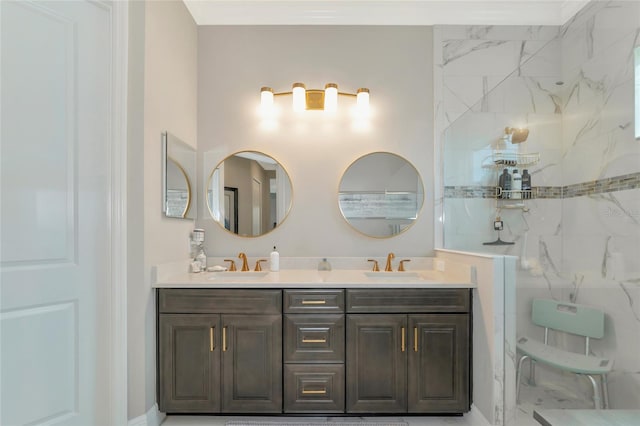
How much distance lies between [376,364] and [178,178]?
5.67 feet

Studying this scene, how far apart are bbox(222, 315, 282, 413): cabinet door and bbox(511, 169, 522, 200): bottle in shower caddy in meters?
1.44

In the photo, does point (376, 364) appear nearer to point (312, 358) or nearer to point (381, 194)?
point (312, 358)

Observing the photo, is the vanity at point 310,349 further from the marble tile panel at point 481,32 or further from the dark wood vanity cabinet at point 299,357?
the marble tile panel at point 481,32

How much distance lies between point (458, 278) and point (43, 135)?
7.77ft

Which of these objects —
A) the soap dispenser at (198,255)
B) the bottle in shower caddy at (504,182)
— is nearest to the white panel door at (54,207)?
the soap dispenser at (198,255)

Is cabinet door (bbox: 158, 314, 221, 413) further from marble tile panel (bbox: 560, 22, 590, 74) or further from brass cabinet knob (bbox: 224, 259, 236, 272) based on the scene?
marble tile panel (bbox: 560, 22, 590, 74)

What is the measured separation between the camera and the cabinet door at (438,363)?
2115 millimetres

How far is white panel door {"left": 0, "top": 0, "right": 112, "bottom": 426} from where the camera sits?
1.58 meters

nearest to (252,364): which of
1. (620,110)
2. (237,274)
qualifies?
(237,274)

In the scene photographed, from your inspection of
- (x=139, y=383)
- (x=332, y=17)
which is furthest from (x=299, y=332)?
(x=332, y=17)

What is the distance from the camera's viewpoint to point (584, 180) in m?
1.39

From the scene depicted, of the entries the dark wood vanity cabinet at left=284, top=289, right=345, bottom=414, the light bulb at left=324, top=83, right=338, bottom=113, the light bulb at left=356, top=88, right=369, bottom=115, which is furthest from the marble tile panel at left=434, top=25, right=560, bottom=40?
the dark wood vanity cabinet at left=284, top=289, right=345, bottom=414

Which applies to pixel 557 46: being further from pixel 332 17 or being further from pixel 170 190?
pixel 170 190

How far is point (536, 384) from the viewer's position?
1587 mm
